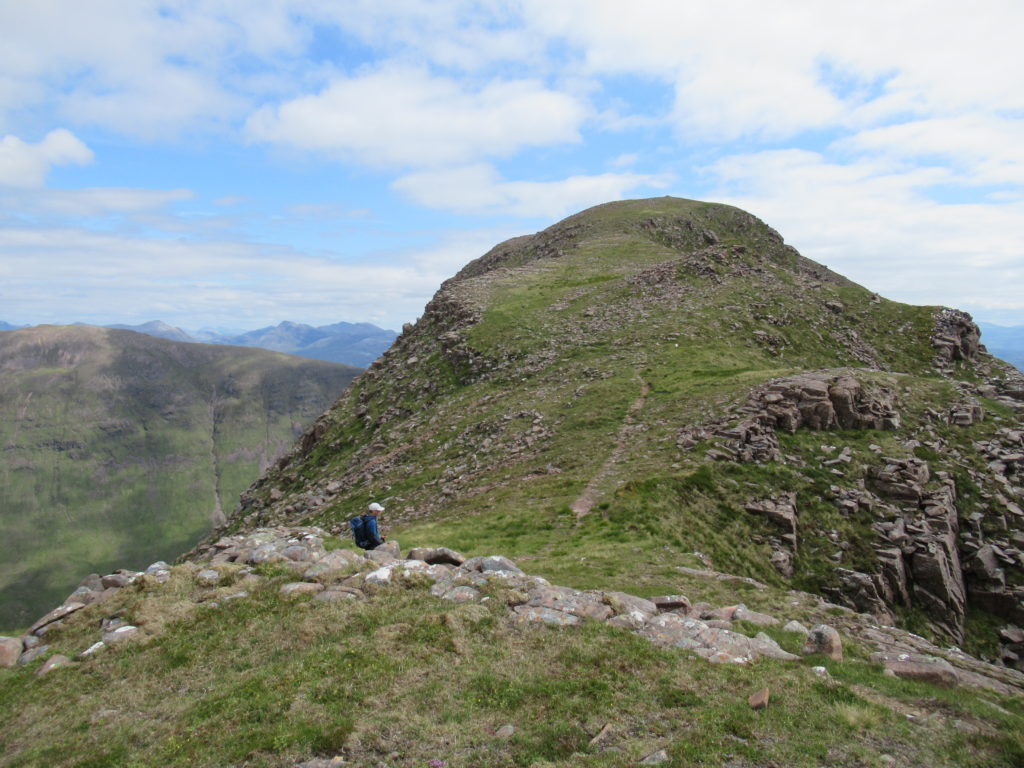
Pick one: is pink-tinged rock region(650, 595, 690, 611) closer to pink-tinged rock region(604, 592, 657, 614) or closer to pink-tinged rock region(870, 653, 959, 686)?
pink-tinged rock region(604, 592, 657, 614)

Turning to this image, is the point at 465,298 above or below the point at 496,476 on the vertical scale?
above

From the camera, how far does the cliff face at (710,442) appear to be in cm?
2658

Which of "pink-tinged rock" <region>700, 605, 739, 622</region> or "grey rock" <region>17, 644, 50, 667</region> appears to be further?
"pink-tinged rock" <region>700, 605, 739, 622</region>

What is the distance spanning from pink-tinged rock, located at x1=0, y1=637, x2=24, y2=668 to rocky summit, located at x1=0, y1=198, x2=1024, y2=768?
9 cm

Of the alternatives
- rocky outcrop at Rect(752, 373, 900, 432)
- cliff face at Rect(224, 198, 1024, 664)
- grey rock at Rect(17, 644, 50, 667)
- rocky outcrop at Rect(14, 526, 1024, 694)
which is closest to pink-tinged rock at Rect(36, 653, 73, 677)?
rocky outcrop at Rect(14, 526, 1024, 694)

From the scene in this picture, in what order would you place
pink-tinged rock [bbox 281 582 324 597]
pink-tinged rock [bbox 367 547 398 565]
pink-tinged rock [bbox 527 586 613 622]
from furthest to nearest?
pink-tinged rock [bbox 367 547 398 565] < pink-tinged rock [bbox 281 582 324 597] < pink-tinged rock [bbox 527 586 613 622]

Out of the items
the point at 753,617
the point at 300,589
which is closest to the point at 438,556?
the point at 300,589

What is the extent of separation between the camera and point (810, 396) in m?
35.5

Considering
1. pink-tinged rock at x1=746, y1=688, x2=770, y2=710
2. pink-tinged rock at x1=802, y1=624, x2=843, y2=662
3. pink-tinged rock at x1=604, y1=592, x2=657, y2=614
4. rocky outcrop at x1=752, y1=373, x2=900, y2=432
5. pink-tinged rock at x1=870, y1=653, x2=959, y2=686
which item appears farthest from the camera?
rocky outcrop at x1=752, y1=373, x2=900, y2=432

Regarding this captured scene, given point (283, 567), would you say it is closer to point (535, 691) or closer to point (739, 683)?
point (535, 691)

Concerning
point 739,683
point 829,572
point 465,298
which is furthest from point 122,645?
point 465,298

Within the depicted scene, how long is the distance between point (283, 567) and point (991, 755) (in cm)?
1953

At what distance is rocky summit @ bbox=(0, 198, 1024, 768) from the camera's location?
11.7 meters

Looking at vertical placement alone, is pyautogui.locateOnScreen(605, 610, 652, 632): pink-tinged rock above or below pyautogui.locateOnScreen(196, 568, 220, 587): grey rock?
above
